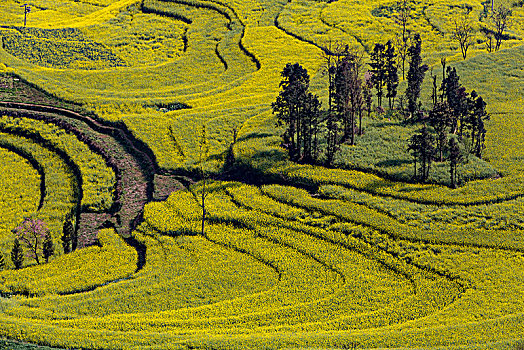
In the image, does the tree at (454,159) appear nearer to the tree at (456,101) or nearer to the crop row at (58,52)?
the tree at (456,101)

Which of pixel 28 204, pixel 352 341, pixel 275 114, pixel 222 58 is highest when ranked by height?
pixel 222 58

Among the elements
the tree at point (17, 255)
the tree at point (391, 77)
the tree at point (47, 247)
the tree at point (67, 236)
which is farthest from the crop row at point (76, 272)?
the tree at point (391, 77)

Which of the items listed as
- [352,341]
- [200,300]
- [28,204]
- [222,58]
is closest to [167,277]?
[200,300]

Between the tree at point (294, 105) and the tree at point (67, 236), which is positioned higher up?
the tree at point (294, 105)

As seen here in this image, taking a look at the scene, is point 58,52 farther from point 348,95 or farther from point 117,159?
point 348,95

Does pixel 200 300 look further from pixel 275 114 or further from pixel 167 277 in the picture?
pixel 275 114

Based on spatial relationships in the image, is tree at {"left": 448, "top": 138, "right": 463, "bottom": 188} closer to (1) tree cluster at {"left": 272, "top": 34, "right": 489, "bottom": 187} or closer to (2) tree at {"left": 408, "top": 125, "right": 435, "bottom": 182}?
(1) tree cluster at {"left": 272, "top": 34, "right": 489, "bottom": 187}
